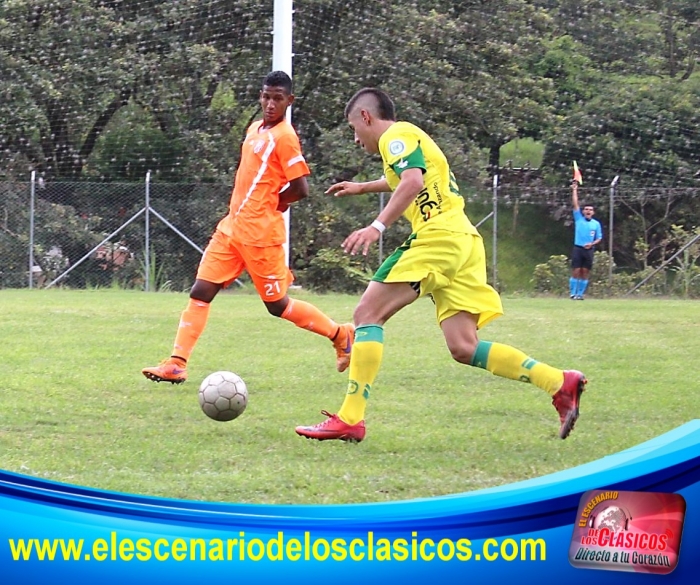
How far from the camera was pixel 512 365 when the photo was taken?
5.38 meters

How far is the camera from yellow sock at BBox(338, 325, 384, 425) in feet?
17.3

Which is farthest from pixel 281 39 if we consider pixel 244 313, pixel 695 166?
pixel 695 166

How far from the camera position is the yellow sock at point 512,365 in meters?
5.34

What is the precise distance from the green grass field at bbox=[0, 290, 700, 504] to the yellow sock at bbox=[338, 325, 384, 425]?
0.17 meters

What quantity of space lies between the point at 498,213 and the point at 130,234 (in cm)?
771

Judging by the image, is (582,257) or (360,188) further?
(582,257)

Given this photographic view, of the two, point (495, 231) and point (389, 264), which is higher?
point (495, 231)

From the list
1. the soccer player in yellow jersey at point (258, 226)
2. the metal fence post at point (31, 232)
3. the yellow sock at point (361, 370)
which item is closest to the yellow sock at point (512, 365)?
the yellow sock at point (361, 370)

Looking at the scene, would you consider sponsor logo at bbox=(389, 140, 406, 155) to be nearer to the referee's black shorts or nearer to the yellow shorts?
the yellow shorts

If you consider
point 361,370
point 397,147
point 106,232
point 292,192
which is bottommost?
point 361,370

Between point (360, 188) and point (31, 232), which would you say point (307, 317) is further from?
point (31, 232)

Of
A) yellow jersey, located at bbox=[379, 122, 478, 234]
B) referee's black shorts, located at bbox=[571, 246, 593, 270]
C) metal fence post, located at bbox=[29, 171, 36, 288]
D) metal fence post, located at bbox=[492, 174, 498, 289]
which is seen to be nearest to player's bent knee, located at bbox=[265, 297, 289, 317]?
yellow jersey, located at bbox=[379, 122, 478, 234]

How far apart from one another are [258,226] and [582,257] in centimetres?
1350

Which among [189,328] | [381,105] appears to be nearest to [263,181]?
[189,328]
